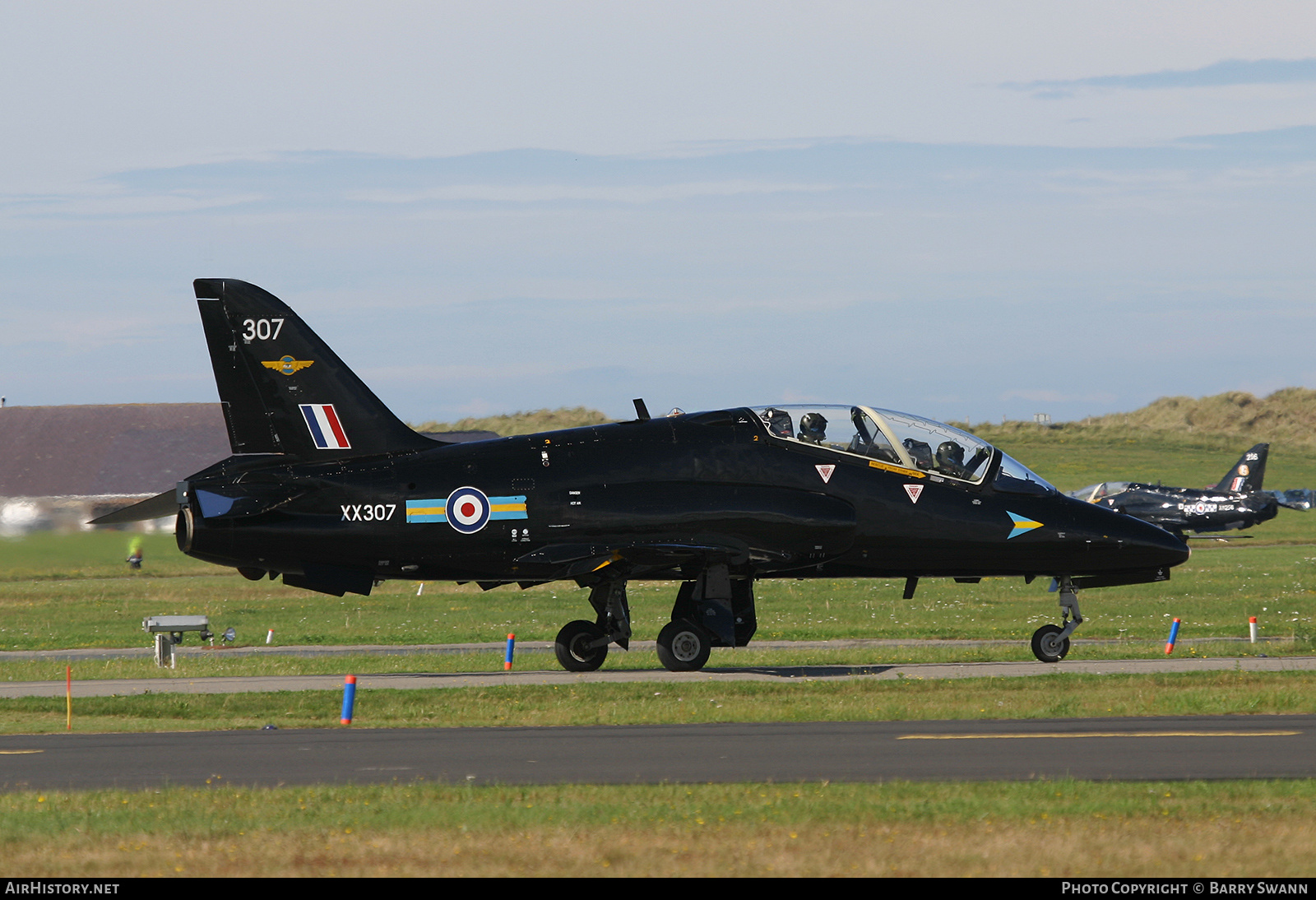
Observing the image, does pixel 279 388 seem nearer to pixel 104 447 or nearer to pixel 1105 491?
pixel 1105 491

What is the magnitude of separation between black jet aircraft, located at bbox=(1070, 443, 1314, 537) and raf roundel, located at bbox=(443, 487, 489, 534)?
177 feet

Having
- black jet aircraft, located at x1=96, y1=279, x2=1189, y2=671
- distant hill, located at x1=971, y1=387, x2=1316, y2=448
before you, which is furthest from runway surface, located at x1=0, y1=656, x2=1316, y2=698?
distant hill, located at x1=971, y1=387, x2=1316, y2=448

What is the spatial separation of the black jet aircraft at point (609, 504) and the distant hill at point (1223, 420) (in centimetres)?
11556

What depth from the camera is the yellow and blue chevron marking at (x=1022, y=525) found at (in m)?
24.0

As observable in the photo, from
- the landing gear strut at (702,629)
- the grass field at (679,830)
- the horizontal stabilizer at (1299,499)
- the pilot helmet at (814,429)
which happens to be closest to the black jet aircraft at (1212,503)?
the horizontal stabilizer at (1299,499)

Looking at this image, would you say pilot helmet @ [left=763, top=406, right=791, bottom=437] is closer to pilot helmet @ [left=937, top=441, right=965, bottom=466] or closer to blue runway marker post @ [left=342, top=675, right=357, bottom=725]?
pilot helmet @ [left=937, top=441, right=965, bottom=466]

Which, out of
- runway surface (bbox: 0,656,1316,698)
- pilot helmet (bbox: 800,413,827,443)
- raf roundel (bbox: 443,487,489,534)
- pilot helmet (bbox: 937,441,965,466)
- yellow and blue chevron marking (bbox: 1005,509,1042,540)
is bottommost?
runway surface (bbox: 0,656,1316,698)

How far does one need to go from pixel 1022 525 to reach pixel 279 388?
1268cm

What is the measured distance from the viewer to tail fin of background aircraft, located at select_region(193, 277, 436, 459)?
23859 mm

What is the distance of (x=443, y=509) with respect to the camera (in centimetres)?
2339

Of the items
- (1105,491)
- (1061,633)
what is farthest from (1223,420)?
(1061,633)

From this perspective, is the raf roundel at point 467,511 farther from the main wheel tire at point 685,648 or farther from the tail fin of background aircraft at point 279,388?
the main wheel tire at point 685,648

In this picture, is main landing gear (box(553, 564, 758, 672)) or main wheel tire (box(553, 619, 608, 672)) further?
main wheel tire (box(553, 619, 608, 672))

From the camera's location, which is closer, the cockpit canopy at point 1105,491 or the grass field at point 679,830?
the grass field at point 679,830
